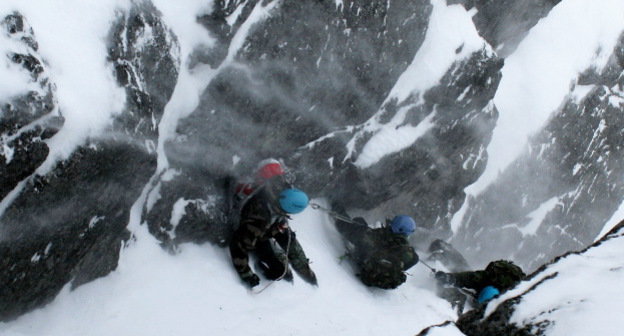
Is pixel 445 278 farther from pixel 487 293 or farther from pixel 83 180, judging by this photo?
pixel 83 180

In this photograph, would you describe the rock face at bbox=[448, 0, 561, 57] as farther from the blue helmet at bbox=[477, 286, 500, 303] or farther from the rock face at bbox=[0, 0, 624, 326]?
the blue helmet at bbox=[477, 286, 500, 303]

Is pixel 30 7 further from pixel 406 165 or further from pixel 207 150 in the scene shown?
pixel 406 165

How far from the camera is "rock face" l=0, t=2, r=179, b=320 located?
16.7ft

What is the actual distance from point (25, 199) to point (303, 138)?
551 centimetres

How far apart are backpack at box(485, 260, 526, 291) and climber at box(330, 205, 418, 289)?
1.82 meters

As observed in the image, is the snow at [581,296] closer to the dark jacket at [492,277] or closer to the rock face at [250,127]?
the rock face at [250,127]

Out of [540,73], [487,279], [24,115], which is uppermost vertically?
[540,73]

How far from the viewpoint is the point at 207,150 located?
8453 millimetres

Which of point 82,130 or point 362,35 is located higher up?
point 362,35

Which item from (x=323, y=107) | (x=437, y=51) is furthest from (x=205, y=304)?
(x=437, y=51)

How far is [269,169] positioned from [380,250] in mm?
3242

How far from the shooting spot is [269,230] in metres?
8.84

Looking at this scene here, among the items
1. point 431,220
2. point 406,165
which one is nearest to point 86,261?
point 406,165

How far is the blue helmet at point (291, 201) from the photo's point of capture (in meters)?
8.66
